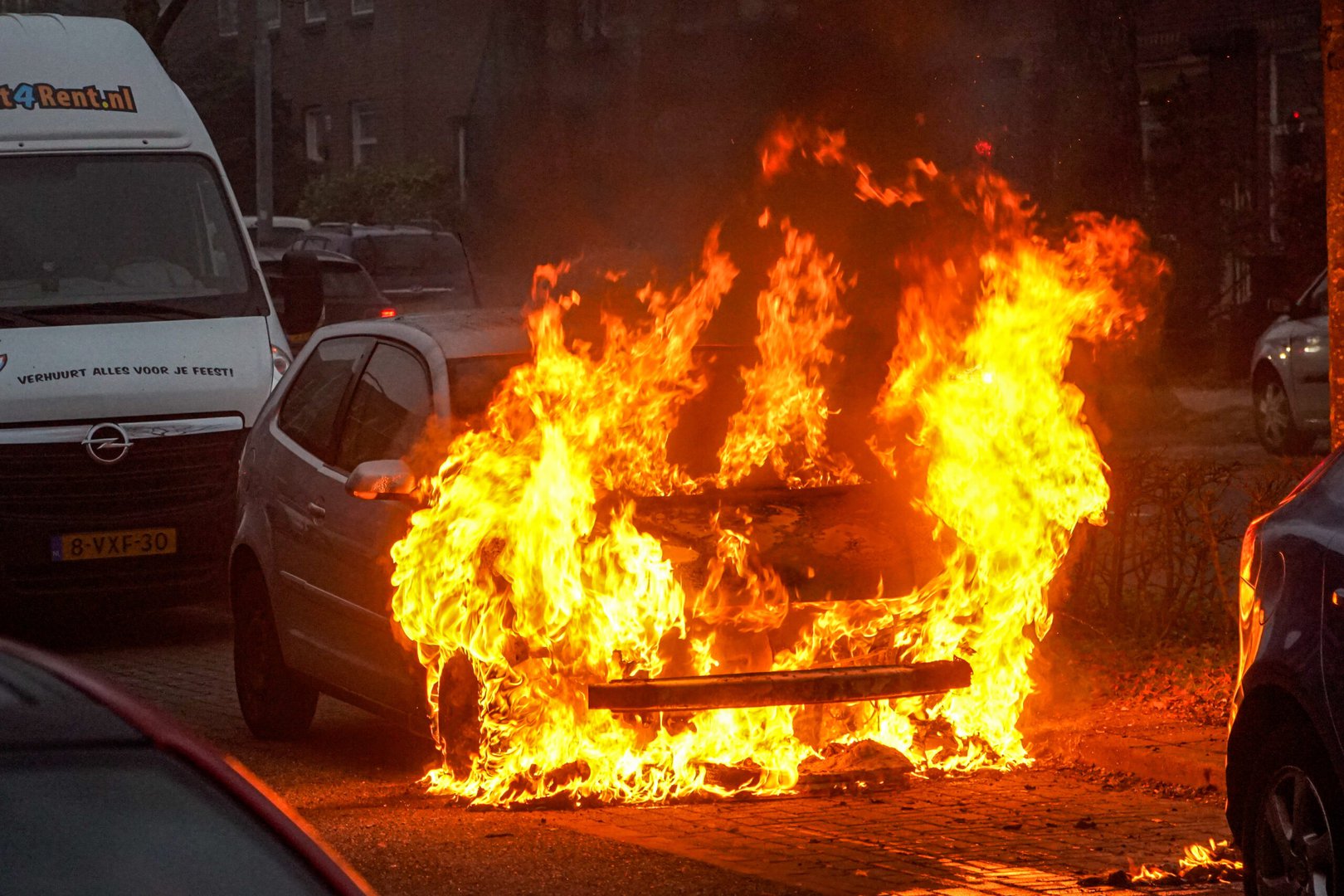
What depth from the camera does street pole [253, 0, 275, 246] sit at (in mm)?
35719

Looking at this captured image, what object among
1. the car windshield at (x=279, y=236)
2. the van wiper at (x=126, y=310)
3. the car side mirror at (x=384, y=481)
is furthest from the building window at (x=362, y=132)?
the car side mirror at (x=384, y=481)

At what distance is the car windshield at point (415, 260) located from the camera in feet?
88.7

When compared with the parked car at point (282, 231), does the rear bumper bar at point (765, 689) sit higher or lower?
higher

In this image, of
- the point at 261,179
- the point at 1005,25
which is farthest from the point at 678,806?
the point at 261,179

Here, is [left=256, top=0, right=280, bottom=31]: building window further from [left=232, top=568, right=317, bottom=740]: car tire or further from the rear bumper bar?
the rear bumper bar

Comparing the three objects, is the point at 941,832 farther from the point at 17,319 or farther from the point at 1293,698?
the point at 17,319

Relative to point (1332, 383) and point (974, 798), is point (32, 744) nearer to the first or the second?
point (974, 798)

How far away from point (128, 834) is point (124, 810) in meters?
0.03

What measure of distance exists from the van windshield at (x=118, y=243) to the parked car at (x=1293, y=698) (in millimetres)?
7294

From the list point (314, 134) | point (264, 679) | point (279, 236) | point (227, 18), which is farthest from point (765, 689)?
point (314, 134)

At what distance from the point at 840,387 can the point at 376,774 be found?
16.1ft

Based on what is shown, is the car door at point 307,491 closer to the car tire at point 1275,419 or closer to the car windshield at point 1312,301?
the car tire at point 1275,419

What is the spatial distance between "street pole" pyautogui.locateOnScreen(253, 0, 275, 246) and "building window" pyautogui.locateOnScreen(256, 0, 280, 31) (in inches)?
27.6

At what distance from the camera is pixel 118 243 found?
12305 millimetres
